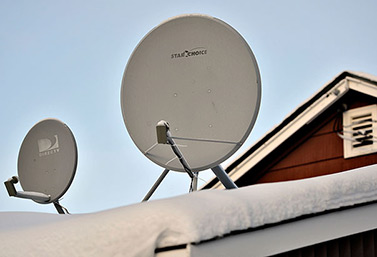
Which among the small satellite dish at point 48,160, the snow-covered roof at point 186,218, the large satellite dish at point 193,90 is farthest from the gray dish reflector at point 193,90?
the snow-covered roof at point 186,218

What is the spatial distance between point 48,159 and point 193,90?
5.28 ft

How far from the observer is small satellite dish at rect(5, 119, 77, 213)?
3.61 meters

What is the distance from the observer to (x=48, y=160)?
3770mm

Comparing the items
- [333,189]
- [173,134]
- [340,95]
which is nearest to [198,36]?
[173,134]

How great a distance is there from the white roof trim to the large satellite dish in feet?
8.55

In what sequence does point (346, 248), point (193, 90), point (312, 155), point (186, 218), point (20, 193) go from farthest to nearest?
point (312, 155), point (20, 193), point (193, 90), point (346, 248), point (186, 218)

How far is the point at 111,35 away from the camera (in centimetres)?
618

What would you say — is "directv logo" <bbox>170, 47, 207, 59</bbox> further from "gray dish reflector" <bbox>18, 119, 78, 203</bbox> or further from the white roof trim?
the white roof trim

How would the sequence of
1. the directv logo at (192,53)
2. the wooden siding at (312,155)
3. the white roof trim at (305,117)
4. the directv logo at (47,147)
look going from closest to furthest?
the directv logo at (192,53) → the directv logo at (47,147) → the white roof trim at (305,117) → the wooden siding at (312,155)

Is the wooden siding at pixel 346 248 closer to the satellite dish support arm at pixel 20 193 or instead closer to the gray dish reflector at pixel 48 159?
the satellite dish support arm at pixel 20 193

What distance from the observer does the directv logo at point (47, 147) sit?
374cm

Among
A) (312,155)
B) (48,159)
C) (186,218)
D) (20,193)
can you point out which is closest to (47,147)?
(48,159)

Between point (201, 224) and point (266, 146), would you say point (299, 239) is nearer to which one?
point (201, 224)

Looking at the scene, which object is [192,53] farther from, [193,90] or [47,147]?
[47,147]
